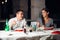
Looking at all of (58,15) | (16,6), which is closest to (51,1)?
(58,15)

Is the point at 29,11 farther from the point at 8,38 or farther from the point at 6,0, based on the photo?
the point at 8,38

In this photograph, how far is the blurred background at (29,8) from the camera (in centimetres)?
765

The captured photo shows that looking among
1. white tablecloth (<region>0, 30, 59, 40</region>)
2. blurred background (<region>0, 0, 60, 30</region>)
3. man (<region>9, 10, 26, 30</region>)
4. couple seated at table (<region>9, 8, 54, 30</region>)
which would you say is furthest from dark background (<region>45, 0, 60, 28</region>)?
white tablecloth (<region>0, 30, 59, 40</region>)

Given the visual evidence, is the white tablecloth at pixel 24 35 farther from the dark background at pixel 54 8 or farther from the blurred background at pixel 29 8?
the dark background at pixel 54 8

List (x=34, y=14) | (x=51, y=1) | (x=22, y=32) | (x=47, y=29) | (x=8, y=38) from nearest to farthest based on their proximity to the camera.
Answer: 1. (x=8, y=38)
2. (x=22, y=32)
3. (x=47, y=29)
4. (x=34, y=14)
5. (x=51, y=1)

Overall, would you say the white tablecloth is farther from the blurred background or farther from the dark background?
the dark background

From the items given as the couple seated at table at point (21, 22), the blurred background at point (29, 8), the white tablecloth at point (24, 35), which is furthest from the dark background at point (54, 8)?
the white tablecloth at point (24, 35)

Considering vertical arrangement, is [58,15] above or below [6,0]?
below

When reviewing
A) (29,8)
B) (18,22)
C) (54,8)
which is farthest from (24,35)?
(54,8)

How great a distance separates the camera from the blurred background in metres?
7.65

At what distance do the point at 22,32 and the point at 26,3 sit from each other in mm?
3422

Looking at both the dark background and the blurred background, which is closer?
the blurred background

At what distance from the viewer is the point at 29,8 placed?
7953 millimetres

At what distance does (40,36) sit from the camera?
4457 mm
